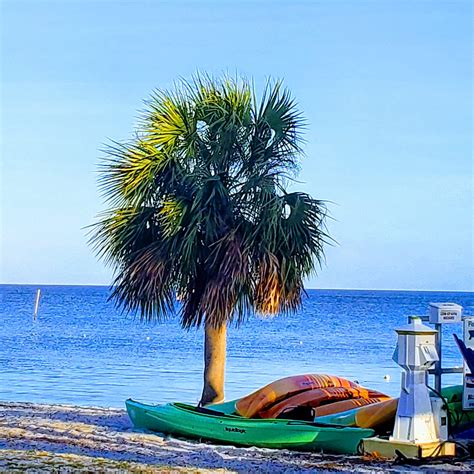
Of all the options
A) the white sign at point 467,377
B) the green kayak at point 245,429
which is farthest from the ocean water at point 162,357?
the white sign at point 467,377

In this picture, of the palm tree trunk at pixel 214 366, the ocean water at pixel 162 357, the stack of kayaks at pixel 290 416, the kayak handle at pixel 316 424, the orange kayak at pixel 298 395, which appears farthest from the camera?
the ocean water at pixel 162 357

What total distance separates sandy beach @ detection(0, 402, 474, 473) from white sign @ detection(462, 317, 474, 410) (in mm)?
1090

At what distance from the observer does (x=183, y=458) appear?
28.8 ft

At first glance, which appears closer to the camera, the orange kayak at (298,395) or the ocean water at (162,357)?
the orange kayak at (298,395)

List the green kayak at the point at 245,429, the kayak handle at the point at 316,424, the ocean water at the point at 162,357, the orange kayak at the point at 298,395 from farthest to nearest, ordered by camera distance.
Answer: the ocean water at the point at 162,357
the orange kayak at the point at 298,395
the kayak handle at the point at 316,424
the green kayak at the point at 245,429

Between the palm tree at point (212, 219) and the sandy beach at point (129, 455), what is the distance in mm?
1978

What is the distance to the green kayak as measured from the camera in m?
9.08

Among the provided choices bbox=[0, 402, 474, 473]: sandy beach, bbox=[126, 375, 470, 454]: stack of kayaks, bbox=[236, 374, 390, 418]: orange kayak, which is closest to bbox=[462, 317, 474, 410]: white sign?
bbox=[126, 375, 470, 454]: stack of kayaks

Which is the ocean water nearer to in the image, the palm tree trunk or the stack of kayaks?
the palm tree trunk

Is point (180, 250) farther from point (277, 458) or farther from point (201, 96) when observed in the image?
point (277, 458)

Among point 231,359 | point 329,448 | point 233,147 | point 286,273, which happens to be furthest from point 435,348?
point 231,359

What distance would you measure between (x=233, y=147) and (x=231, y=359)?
50.3ft

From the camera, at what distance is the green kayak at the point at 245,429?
908cm

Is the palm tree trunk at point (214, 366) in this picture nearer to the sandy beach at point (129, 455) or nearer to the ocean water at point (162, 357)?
the sandy beach at point (129, 455)
